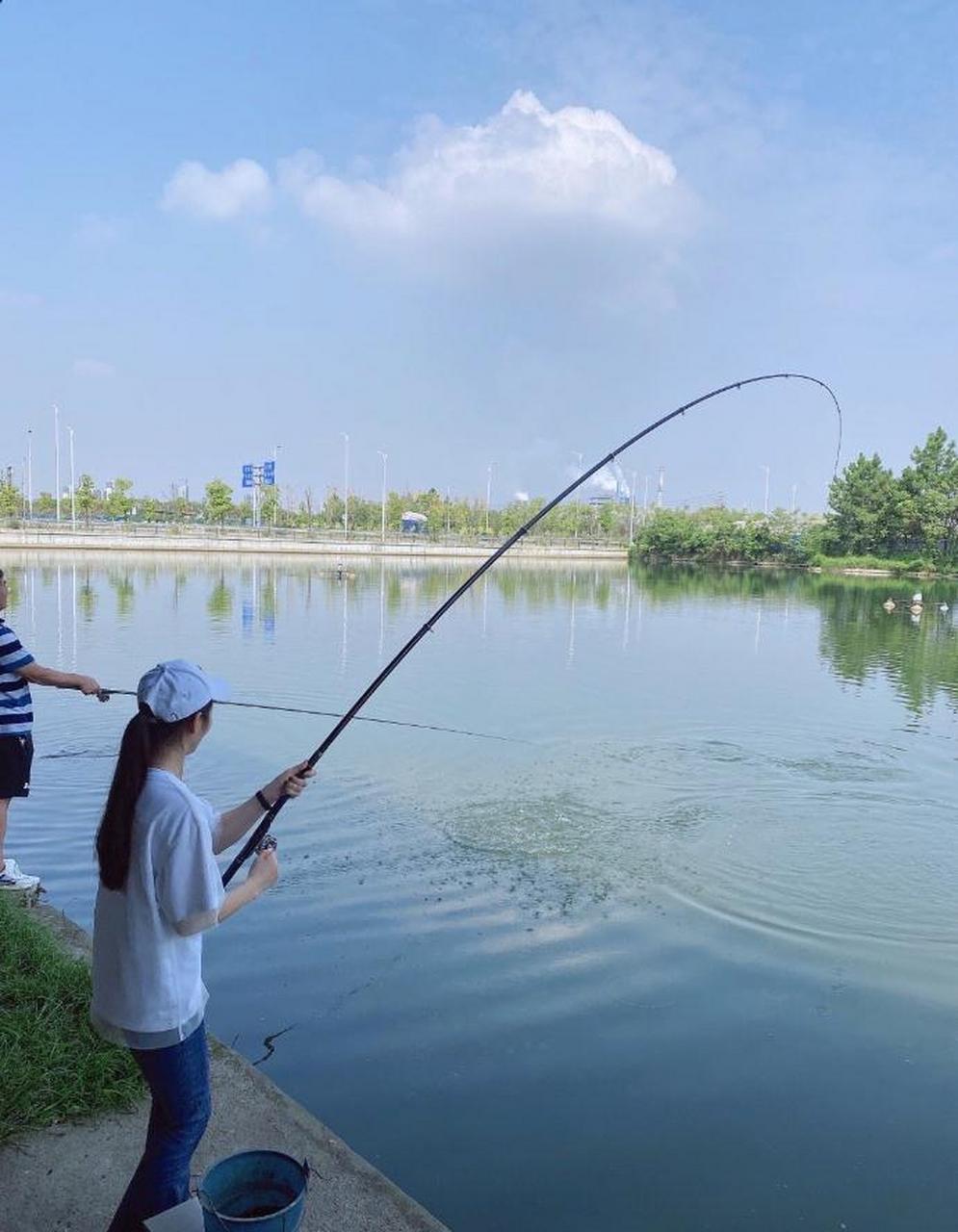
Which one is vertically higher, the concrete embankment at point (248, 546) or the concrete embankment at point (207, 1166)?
the concrete embankment at point (248, 546)

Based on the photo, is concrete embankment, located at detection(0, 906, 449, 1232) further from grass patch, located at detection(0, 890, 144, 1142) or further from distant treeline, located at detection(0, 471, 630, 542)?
distant treeline, located at detection(0, 471, 630, 542)

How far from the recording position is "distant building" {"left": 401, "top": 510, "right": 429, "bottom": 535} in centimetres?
9612

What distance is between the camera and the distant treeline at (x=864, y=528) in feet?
220

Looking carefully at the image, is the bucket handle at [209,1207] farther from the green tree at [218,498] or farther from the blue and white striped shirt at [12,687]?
the green tree at [218,498]

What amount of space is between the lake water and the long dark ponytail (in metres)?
2.12

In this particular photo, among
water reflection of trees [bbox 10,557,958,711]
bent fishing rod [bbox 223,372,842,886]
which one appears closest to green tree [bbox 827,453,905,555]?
water reflection of trees [bbox 10,557,958,711]

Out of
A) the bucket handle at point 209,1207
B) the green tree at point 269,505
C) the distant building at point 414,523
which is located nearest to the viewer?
the bucket handle at point 209,1207

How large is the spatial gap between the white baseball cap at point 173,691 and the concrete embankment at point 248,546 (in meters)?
56.3

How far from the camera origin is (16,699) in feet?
16.1

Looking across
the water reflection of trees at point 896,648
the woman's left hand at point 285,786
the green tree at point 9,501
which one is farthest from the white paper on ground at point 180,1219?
the green tree at point 9,501

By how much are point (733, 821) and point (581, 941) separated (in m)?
3.11

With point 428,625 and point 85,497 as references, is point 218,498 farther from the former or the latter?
point 428,625

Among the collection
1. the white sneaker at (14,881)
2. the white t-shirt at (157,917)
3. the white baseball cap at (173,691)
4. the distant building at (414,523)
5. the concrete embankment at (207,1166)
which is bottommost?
the white sneaker at (14,881)

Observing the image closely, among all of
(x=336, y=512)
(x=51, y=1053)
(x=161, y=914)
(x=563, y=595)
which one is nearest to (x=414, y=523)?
(x=336, y=512)
